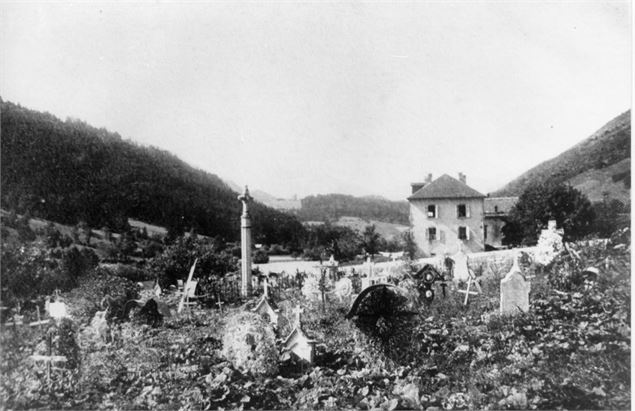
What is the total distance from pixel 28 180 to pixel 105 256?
1.25 metres

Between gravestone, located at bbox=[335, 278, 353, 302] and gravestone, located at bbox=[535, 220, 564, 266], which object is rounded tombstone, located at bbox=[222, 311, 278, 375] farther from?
gravestone, located at bbox=[535, 220, 564, 266]

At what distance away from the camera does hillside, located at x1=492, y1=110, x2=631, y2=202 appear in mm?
4891

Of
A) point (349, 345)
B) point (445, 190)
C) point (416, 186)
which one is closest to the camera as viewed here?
point (349, 345)

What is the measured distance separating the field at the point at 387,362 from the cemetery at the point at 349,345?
12mm

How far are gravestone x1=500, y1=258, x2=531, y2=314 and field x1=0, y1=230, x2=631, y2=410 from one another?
0.37 ft

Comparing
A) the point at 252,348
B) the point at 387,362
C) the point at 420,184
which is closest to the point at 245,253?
the point at 252,348

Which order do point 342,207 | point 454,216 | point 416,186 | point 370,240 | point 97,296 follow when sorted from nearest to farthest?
point 97,296
point 342,207
point 416,186
point 370,240
point 454,216

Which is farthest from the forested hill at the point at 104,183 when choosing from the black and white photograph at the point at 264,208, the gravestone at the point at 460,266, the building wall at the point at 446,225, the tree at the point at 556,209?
the tree at the point at 556,209

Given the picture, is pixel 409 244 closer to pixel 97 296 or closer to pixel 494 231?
pixel 494 231

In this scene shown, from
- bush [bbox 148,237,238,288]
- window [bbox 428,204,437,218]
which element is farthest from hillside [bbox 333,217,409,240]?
bush [bbox 148,237,238,288]

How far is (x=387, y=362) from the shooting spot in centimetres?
460

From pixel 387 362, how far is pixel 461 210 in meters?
2.54

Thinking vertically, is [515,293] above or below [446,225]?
below

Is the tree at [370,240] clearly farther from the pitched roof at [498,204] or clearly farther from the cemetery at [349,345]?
the pitched roof at [498,204]
